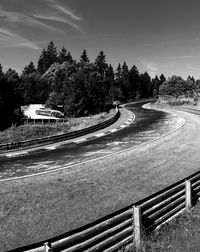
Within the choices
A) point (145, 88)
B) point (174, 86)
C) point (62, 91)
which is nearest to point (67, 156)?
point (62, 91)

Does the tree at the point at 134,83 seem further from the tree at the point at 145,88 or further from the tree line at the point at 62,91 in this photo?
the tree line at the point at 62,91

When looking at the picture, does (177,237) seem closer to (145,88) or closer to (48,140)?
(48,140)

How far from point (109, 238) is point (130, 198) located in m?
5.32

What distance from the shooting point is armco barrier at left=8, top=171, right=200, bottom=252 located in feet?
19.5

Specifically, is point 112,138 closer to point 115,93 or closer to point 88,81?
point 88,81

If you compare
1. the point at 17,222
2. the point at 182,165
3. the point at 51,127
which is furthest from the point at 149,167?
the point at 51,127

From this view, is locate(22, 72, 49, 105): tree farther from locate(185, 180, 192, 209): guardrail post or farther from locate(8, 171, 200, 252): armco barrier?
locate(8, 171, 200, 252): armco barrier

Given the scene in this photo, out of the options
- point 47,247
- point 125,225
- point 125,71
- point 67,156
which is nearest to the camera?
point 47,247

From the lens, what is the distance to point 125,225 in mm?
7023

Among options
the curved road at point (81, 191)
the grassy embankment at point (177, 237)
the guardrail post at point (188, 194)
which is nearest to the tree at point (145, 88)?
the curved road at point (81, 191)

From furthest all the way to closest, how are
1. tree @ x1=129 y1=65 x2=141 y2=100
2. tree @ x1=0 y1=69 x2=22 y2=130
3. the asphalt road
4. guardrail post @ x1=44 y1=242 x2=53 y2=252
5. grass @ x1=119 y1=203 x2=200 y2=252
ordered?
tree @ x1=129 y1=65 x2=141 y2=100, tree @ x1=0 y1=69 x2=22 y2=130, the asphalt road, grass @ x1=119 y1=203 x2=200 y2=252, guardrail post @ x1=44 y1=242 x2=53 y2=252

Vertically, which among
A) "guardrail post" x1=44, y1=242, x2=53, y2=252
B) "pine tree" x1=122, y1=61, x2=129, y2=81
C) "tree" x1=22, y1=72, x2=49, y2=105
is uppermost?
"pine tree" x1=122, y1=61, x2=129, y2=81

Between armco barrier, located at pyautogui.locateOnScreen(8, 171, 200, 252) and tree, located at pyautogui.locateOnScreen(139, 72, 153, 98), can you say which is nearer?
armco barrier, located at pyautogui.locateOnScreen(8, 171, 200, 252)

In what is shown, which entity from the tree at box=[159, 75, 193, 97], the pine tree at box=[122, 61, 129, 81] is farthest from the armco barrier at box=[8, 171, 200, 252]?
the pine tree at box=[122, 61, 129, 81]
